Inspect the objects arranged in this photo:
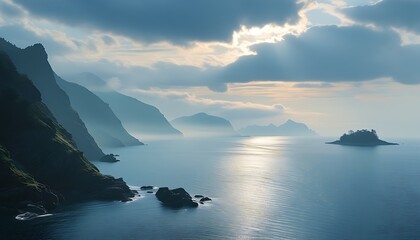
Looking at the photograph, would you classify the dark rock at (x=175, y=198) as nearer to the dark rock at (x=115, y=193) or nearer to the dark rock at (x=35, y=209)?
the dark rock at (x=115, y=193)

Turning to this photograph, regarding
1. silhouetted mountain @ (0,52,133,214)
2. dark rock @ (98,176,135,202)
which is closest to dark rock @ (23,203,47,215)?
silhouetted mountain @ (0,52,133,214)

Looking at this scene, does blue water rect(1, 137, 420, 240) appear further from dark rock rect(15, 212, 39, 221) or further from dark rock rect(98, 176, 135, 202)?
dark rock rect(98, 176, 135, 202)

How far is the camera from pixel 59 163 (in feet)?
481

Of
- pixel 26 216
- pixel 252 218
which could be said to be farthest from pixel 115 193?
pixel 252 218

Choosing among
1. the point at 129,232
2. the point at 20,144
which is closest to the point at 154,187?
the point at 20,144

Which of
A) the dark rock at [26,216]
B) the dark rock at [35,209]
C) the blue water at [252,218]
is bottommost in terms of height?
the blue water at [252,218]

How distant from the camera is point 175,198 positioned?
138 meters

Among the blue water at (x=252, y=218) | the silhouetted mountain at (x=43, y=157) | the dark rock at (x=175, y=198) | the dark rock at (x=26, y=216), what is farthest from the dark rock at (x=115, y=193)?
the dark rock at (x=26, y=216)

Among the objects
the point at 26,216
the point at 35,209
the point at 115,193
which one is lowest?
the point at 26,216

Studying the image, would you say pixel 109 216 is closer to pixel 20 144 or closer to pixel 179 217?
pixel 179 217

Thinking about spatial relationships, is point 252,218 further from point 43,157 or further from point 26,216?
point 43,157

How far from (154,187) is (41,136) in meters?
56.4

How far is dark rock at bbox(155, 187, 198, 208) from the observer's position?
13466 cm

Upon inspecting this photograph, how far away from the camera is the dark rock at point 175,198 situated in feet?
442
